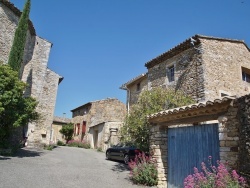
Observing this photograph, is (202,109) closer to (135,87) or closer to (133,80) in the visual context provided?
(133,80)

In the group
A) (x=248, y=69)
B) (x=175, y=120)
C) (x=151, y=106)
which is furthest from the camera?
(x=248, y=69)

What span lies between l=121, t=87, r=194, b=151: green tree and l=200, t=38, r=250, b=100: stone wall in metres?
1.69

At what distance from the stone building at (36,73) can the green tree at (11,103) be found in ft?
13.0

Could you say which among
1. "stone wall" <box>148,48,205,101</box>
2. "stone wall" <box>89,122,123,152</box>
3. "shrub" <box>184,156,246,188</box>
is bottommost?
"shrub" <box>184,156,246,188</box>

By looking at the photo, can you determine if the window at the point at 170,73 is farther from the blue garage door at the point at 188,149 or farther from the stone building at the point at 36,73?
the stone building at the point at 36,73

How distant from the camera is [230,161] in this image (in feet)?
17.0

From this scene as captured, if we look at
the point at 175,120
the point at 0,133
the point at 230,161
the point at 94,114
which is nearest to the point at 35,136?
the point at 0,133

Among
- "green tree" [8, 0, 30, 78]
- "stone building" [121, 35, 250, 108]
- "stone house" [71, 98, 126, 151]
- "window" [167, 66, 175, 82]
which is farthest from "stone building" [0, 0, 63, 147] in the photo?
"stone building" [121, 35, 250, 108]

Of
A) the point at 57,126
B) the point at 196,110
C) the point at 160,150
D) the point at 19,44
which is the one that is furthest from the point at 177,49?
the point at 57,126

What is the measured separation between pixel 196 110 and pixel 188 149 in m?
1.39

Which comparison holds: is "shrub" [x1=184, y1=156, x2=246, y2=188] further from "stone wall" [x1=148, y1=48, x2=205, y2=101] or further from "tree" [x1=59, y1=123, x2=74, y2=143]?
"tree" [x1=59, y1=123, x2=74, y2=143]

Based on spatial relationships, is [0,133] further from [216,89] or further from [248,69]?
[248,69]

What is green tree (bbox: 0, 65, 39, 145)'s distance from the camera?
10.4 m

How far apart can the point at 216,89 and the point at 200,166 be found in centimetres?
622
